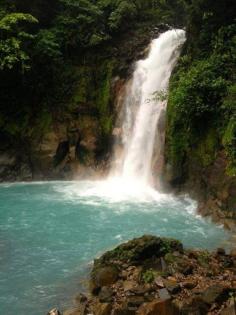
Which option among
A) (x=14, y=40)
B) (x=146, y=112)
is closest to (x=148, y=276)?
(x=146, y=112)

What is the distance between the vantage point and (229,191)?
11.5 m

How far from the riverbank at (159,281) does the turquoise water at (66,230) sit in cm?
63

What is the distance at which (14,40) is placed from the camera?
16.1m

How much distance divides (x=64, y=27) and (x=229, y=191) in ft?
36.5

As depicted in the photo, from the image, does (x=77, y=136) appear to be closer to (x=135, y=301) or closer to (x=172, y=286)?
(x=172, y=286)

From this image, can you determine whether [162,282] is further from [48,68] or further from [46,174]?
[48,68]

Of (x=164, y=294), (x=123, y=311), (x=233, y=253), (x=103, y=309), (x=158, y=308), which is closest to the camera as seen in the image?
(x=158, y=308)

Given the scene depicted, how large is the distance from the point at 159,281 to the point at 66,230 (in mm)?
4324

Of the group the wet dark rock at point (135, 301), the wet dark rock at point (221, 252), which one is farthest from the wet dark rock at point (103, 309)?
the wet dark rock at point (221, 252)

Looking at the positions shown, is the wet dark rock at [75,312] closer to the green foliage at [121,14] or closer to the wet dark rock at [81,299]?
the wet dark rock at [81,299]

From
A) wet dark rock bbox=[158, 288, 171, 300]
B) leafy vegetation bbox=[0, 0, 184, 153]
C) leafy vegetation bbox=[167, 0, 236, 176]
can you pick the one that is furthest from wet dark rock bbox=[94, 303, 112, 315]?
leafy vegetation bbox=[0, 0, 184, 153]

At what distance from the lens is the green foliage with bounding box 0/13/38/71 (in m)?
15.9

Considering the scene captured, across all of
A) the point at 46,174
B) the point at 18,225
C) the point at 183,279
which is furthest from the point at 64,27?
the point at 183,279

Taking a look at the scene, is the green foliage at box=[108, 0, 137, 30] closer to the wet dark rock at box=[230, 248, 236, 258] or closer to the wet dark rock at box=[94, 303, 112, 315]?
the wet dark rock at box=[230, 248, 236, 258]
